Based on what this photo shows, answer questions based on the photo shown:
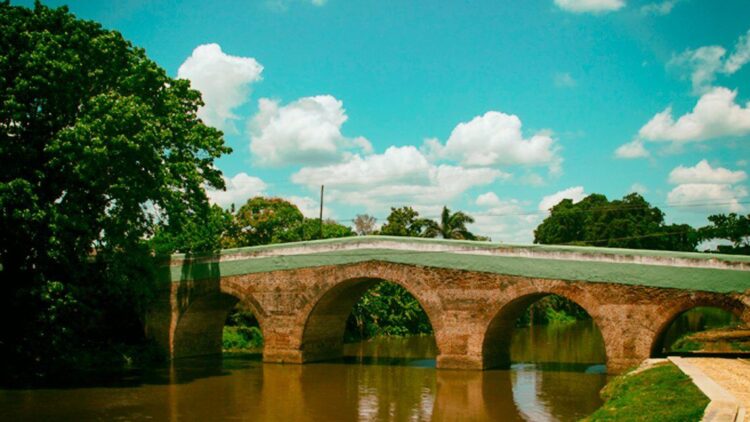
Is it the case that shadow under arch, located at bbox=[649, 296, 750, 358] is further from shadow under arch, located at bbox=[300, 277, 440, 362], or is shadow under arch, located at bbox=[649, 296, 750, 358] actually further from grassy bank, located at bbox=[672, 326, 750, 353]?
shadow under arch, located at bbox=[300, 277, 440, 362]

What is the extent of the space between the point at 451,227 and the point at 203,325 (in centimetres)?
1501

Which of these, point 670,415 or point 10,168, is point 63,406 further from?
point 670,415

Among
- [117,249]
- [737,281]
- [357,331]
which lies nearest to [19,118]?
[117,249]

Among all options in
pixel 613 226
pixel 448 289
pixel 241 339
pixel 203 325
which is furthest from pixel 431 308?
pixel 613 226

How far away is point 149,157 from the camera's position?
57.6ft

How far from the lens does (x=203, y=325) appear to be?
986 inches

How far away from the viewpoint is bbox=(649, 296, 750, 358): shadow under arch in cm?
1589

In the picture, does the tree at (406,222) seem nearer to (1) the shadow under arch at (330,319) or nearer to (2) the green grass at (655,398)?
(1) the shadow under arch at (330,319)

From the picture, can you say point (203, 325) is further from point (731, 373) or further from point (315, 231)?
point (731, 373)

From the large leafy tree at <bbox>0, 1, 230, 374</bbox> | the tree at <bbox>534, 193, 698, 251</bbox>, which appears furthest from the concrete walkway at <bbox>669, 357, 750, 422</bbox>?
the tree at <bbox>534, 193, 698, 251</bbox>

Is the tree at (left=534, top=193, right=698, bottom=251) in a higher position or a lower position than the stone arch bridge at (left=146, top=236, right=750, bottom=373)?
higher

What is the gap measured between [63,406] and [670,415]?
12.2 meters

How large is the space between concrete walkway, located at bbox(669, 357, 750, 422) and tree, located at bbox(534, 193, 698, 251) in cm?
3101

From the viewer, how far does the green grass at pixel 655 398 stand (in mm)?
8789
